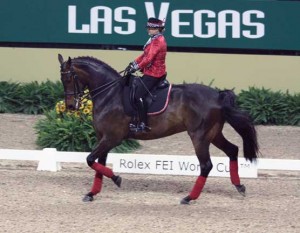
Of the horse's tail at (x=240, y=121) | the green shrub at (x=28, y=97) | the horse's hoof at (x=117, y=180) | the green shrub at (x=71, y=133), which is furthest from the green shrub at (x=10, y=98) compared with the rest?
the horse's tail at (x=240, y=121)

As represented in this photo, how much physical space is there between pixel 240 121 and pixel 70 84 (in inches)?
97.3

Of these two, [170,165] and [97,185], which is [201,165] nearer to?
[97,185]

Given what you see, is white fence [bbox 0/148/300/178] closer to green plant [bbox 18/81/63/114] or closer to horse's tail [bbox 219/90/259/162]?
horse's tail [bbox 219/90/259/162]

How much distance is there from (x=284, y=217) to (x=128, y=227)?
2.10 m

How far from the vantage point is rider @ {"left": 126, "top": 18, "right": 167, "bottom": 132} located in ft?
40.9

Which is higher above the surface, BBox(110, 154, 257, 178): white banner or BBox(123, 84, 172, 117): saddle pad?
BBox(123, 84, 172, 117): saddle pad

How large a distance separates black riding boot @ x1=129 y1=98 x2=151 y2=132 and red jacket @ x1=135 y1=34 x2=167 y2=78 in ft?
1.42

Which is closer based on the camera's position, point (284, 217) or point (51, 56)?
point (284, 217)

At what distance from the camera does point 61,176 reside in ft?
46.5

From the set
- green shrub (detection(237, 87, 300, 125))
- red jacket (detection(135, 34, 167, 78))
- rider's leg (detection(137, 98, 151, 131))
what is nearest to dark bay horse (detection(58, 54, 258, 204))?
rider's leg (detection(137, 98, 151, 131))

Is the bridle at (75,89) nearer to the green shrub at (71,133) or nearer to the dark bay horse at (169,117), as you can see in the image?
the dark bay horse at (169,117)

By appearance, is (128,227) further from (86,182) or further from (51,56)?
(51,56)

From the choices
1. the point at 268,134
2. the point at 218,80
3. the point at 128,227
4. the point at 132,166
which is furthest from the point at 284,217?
the point at 218,80

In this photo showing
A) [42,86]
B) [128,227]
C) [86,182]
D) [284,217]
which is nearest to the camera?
[128,227]
